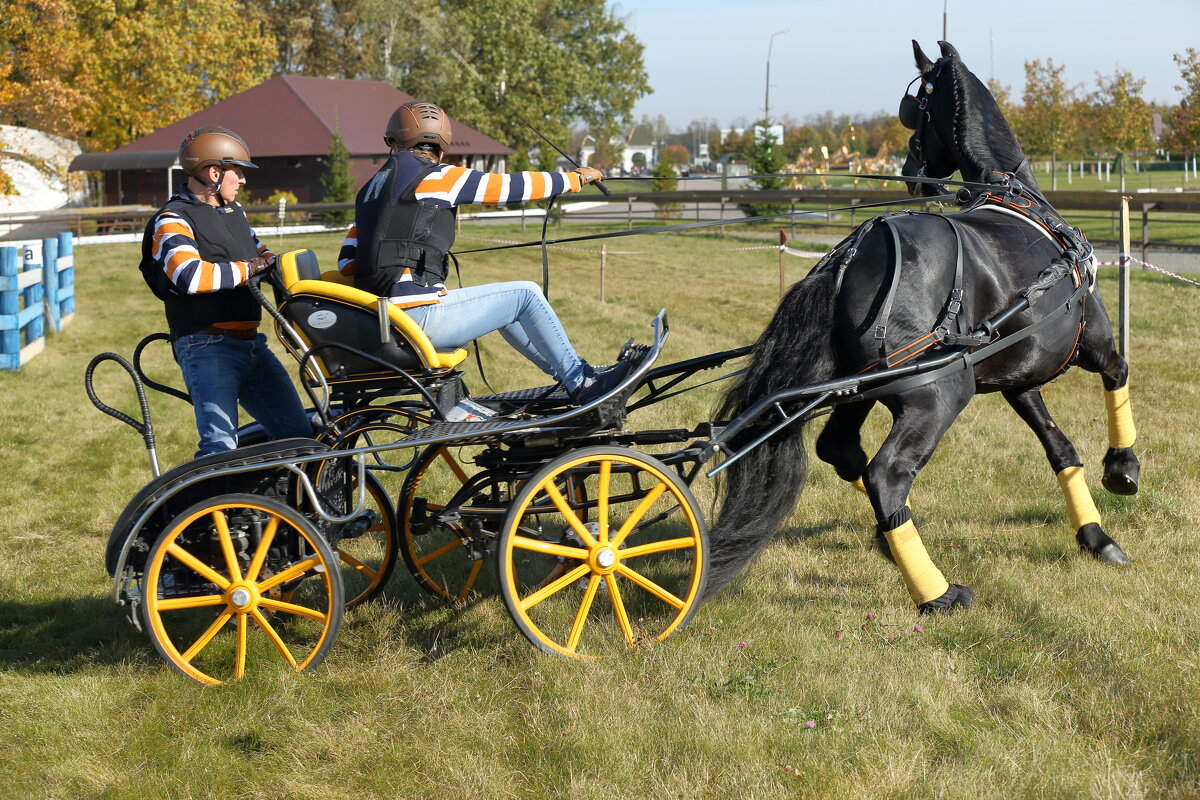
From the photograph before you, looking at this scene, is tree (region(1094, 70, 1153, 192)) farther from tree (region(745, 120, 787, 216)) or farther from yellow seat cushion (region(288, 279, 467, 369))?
yellow seat cushion (region(288, 279, 467, 369))

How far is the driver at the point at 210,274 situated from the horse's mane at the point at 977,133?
3.38 metres

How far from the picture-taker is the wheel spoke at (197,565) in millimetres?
4012

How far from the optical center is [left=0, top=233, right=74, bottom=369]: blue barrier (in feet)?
35.4

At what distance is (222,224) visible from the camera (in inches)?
178

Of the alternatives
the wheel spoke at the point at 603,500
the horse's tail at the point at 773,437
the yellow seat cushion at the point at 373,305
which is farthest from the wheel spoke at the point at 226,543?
the horse's tail at the point at 773,437

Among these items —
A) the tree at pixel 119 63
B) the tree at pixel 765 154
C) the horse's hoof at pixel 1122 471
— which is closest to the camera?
the horse's hoof at pixel 1122 471

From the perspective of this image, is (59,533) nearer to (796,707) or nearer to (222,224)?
(222,224)

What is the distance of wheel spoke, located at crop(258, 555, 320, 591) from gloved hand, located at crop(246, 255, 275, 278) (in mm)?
1161

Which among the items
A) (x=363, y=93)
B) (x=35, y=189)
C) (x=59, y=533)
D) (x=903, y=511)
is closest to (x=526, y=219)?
(x=363, y=93)

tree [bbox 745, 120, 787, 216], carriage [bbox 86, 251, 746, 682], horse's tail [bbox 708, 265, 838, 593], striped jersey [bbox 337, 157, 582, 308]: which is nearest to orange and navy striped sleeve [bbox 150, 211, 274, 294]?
carriage [bbox 86, 251, 746, 682]

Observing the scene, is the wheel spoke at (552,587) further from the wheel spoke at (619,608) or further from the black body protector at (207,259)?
the black body protector at (207,259)

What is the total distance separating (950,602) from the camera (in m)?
4.42

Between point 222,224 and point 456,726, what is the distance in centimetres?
234

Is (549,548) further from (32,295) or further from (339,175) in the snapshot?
(339,175)
